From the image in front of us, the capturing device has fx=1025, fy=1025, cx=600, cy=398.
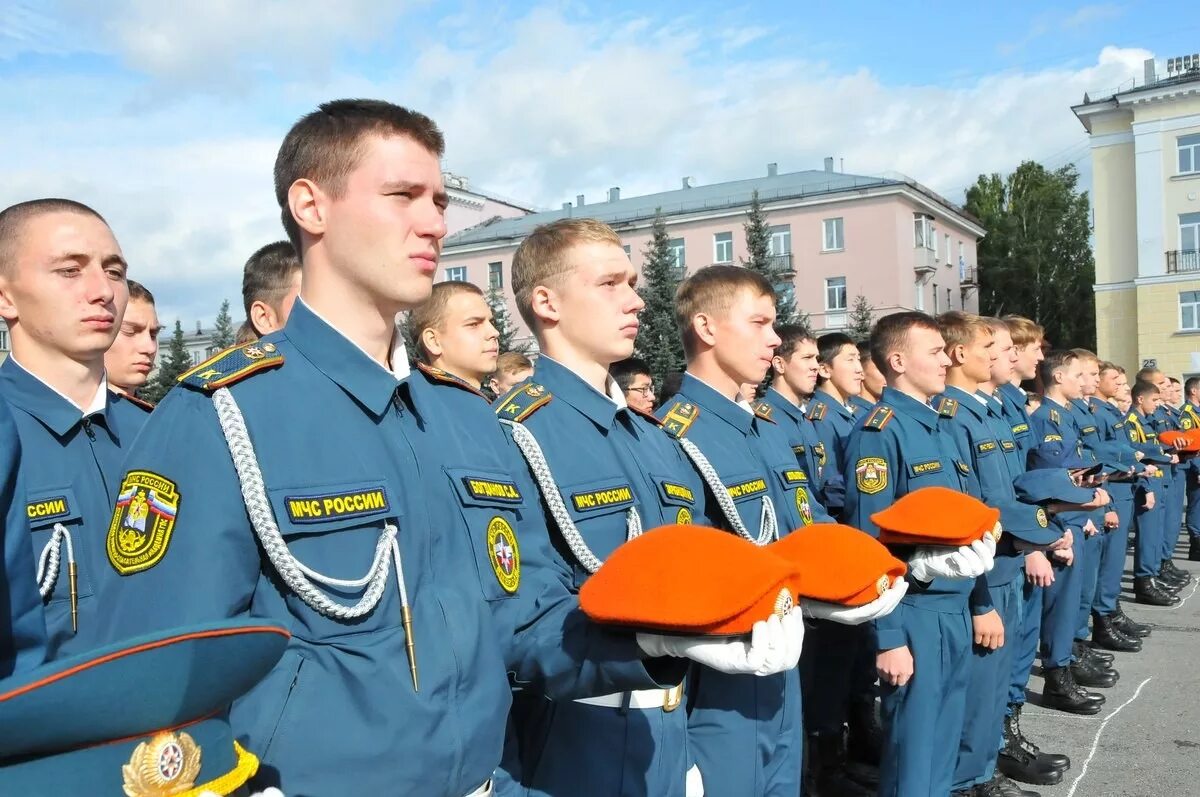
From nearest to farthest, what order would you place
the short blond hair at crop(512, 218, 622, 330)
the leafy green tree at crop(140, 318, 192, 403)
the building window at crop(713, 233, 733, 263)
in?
the short blond hair at crop(512, 218, 622, 330)
the leafy green tree at crop(140, 318, 192, 403)
the building window at crop(713, 233, 733, 263)

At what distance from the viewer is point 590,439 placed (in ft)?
9.27

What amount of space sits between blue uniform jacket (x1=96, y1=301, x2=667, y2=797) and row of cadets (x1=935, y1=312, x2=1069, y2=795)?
3.38 metres

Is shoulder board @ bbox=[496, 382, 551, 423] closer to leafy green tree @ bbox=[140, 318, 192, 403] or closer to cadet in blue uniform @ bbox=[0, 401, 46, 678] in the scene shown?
cadet in blue uniform @ bbox=[0, 401, 46, 678]

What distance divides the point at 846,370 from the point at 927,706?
180 inches

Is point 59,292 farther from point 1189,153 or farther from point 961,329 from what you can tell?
point 1189,153

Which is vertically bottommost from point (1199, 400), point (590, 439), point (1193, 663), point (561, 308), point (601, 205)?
point (1193, 663)

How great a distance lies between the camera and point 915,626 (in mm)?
4340

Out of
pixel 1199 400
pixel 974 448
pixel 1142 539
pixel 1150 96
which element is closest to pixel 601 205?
pixel 1150 96

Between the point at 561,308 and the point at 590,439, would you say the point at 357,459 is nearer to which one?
the point at 590,439

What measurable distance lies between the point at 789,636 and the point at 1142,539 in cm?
949

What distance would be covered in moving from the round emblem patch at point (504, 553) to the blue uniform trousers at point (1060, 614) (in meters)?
5.57

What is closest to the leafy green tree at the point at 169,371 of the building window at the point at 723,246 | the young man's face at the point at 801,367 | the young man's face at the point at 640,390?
the building window at the point at 723,246

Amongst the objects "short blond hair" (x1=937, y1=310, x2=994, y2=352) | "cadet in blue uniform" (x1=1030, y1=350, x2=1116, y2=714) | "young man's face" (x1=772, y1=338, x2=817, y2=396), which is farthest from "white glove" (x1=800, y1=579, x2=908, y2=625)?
"young man's face" (x1=772, y1=338, x2=817, y2=396)

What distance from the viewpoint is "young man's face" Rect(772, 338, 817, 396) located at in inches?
304
